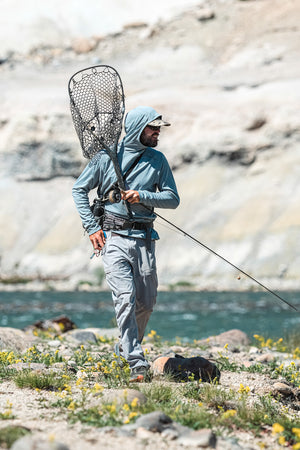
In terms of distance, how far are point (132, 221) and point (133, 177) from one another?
1.46ft

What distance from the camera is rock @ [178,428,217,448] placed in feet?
15.0

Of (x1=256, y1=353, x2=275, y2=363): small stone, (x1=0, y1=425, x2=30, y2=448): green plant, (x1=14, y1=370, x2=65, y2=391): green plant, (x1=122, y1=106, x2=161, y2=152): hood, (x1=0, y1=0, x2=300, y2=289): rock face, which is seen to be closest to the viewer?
(x1=0, y1=425, x2=30, y2=448): green plant

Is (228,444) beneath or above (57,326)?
above

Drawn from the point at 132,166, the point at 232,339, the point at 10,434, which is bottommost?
the point at 232,339

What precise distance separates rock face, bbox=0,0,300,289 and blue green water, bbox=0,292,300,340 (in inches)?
222

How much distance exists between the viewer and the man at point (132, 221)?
260 inches

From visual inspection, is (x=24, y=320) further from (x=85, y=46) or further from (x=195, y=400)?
(x=85, y=46)

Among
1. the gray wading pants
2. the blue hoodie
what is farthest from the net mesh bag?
the gray wading pants

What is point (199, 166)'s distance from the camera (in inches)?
2073

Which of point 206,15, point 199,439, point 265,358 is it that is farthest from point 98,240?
point 206,15

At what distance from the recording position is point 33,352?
779 centimetres

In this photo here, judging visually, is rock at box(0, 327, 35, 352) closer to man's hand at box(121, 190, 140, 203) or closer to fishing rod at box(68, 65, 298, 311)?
fishing rod at box(68, 65, 298, 311)

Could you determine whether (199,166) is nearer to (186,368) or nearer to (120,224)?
(186,368)

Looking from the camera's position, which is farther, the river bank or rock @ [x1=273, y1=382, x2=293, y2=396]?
rock @ [x1=273, y1=382, x2=293, y2=396]
